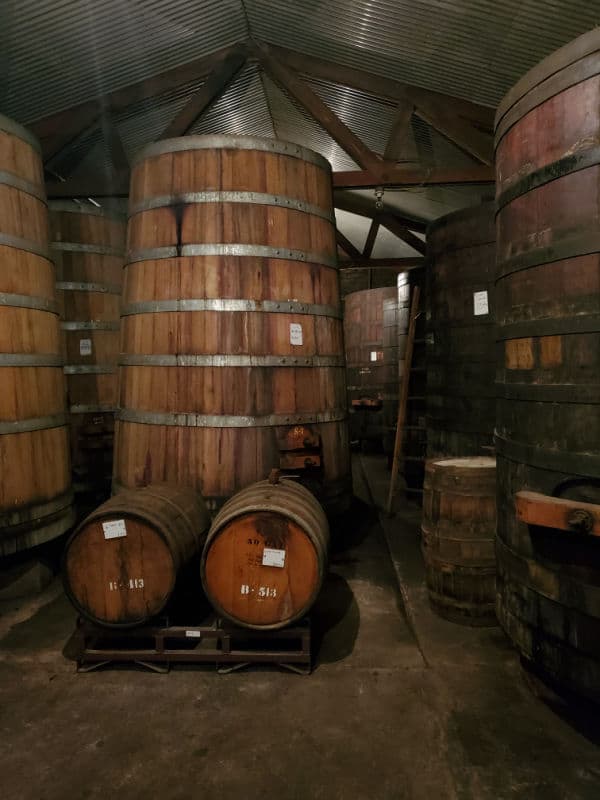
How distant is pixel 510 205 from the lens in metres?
2.67

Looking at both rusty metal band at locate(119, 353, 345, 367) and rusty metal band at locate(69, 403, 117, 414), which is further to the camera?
rusty metal band at locate(69, 403, 117, 414)

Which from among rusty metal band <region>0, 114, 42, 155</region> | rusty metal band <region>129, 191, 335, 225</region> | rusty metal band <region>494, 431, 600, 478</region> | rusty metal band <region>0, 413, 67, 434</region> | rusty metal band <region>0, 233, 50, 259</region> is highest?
rusty metal band <region>0, 114, 42, 155</region>

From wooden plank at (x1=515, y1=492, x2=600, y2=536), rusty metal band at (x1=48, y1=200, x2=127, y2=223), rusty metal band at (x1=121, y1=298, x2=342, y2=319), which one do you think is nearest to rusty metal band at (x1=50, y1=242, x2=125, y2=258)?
rusty metal band at (x1=48, y1=200, x2=127, y2=223)

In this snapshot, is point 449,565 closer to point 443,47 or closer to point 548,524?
point 548,524

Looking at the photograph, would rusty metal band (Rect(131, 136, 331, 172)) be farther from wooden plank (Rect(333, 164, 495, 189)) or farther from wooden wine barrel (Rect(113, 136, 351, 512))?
wooden plank (Rect(333, 164, 495, 189))

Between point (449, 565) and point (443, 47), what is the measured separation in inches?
185

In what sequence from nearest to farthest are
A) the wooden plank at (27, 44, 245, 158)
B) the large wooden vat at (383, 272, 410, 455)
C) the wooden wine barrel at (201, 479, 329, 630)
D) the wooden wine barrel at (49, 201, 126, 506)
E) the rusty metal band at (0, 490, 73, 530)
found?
the wooden wine barrel at (201, 479, 329, 630) < the rusty metal band at (0, 490, 73, 530) < the wooden wine barrel at (49, 201, 126, 506) < the wooden plank at (27, 44, 245, 158) < the large wooden vat at (383, 272, 410, 455)

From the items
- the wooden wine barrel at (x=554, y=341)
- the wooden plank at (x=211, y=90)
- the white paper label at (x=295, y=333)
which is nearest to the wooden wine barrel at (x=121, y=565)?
the white paper label at (x=295, y=333)

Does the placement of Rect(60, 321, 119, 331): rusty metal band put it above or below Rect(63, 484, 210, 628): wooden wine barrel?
above

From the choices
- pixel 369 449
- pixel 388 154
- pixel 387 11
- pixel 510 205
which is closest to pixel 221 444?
pixel 510 205

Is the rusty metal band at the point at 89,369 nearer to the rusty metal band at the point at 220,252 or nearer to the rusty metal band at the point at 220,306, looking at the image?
the rusty metal band at the point at 220,306

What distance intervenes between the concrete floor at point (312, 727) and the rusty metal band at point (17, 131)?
3.64 meters

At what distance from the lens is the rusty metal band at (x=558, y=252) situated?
87.9 inches

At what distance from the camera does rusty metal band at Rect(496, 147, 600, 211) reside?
222 centimetres
